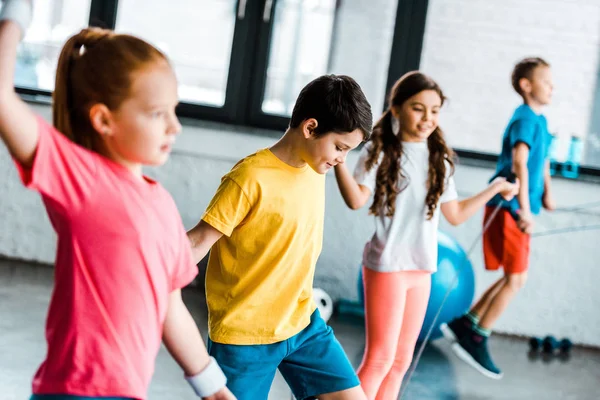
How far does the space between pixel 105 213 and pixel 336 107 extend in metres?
0.77

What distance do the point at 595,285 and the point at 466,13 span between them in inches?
62.9

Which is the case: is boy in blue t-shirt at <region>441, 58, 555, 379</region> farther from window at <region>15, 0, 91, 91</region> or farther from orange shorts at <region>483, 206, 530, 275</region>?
window at <region>15, 0, 91, 91</region>

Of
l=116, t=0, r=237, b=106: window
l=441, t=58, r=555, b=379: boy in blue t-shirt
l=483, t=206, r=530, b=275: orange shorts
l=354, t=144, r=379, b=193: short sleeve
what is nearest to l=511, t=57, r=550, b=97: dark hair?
l=441, t=58, r=555, b=379: boy in blue t-shirt

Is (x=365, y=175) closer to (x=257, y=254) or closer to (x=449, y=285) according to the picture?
(x=257, y=254)

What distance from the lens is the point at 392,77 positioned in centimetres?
444

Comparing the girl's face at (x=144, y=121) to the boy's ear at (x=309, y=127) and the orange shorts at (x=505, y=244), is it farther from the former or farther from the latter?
the orange shorts at (x=505, y=244)

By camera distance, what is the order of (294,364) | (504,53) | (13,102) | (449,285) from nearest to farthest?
(13,102)
(294,364)
(449,285)
(504,53)

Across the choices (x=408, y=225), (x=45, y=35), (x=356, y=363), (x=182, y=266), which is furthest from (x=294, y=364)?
(x=45, y=35)

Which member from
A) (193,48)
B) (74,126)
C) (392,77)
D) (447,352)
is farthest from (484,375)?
(74,126)

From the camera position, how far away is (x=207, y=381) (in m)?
1.32

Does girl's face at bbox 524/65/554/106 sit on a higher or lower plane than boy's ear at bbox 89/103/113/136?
higher

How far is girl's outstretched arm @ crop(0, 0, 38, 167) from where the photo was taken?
100 cm

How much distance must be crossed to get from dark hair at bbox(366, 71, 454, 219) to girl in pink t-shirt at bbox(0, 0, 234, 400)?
135 cm

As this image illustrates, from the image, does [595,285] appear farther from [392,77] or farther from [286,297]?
[286,297]
